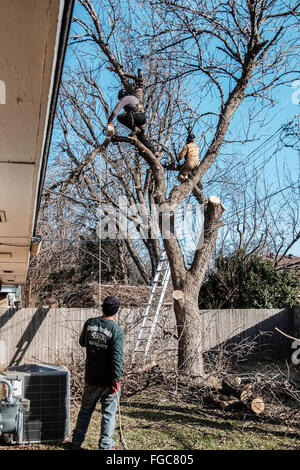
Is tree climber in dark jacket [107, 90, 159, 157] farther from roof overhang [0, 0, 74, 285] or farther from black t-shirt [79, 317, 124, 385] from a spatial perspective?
black t-shirt [79, 317, 124, 385]

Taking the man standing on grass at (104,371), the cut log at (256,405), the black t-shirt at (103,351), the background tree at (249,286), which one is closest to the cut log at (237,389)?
the cut log at (256,405)

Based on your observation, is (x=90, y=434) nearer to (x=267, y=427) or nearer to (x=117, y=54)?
(x=267, y=427)

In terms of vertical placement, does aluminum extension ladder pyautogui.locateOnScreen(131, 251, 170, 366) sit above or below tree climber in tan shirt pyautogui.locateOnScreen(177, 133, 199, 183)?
below

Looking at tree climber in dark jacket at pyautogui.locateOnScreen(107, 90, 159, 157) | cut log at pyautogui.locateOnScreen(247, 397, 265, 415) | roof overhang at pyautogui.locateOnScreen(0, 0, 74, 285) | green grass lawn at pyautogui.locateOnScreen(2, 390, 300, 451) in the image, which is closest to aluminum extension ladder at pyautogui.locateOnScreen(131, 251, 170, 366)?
green grass lawn at pyautogui.locateOnScreen(2, 390, 300, 451)

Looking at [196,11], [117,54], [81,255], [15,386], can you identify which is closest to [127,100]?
[196,11]

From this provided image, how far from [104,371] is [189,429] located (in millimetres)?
2009

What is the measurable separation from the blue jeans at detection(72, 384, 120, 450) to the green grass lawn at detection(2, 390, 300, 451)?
0.44m

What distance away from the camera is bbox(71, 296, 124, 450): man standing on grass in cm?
543

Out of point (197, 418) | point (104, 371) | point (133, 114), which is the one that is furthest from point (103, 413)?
point (133, 114)

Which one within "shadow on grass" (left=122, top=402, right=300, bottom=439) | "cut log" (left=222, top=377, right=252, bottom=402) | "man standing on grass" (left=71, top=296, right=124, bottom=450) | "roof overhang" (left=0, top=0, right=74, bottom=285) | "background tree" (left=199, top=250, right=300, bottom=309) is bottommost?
"shadow on grass" (left=122, top=402, right=300, bottom=439)

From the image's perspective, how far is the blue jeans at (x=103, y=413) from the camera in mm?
5406

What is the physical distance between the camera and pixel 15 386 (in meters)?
5.83

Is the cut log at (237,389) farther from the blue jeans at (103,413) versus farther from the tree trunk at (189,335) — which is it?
the blue jeans at (103,413)

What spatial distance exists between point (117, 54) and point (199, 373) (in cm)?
1284
